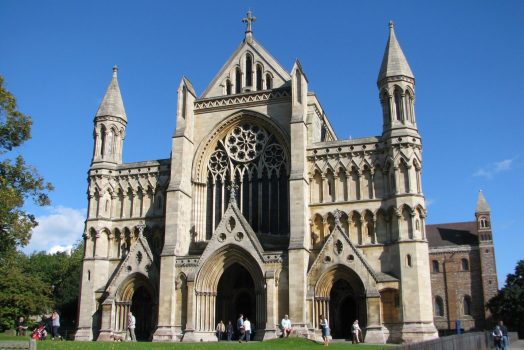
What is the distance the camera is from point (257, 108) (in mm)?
39094

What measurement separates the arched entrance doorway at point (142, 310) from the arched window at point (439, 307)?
4082 centimetres

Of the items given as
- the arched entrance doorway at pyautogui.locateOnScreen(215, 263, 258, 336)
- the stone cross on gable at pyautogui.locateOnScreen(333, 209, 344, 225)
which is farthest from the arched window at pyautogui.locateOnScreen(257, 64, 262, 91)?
the arched entrance doorway at pyautogui.locateOnScreen(215, 263, 258, 336)

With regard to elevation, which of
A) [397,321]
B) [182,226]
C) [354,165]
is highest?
[354,165]

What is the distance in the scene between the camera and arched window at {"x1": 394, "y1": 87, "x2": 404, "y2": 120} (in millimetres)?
36344

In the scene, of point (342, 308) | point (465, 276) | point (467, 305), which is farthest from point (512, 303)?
point (342, 308)

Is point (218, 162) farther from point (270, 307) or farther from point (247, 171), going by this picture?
point (270, 307)

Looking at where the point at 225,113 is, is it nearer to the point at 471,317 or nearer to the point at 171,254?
the point at 171,254

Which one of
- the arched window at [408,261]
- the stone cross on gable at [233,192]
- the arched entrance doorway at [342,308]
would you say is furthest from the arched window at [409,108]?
the stone cross on gable at [233,192]

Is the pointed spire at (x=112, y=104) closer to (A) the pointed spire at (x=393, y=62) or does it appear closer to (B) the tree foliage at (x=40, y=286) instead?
(B) the tree foliage at (x=40, y=286)

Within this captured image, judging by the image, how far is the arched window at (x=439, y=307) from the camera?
2694 inches

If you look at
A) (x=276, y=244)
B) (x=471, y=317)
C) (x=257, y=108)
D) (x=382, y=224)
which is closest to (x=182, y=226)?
(x=276, y=244)

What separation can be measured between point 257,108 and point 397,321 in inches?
626

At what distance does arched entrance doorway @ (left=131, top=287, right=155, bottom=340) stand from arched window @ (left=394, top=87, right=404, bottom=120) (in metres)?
19.6

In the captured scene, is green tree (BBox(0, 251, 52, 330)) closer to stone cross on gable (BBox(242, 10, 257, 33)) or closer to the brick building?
stone cross on gable (BBox(242, 10, 257, 33))
